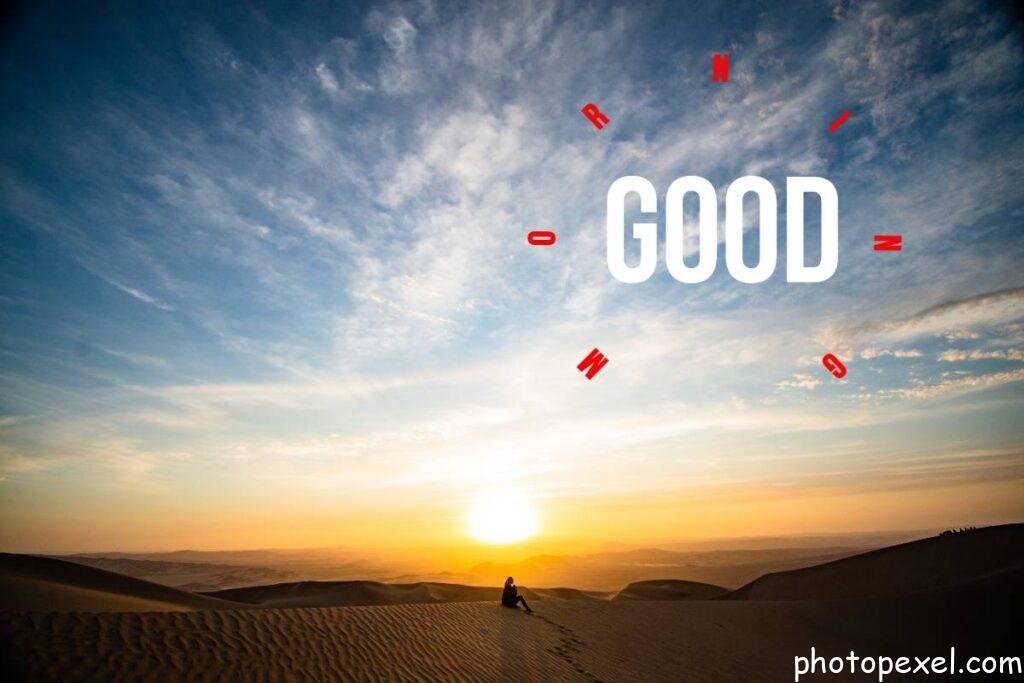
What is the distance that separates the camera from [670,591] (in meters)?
37.1

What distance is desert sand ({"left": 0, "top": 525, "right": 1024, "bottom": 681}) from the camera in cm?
839

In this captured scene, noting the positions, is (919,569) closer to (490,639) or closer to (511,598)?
(511,598)

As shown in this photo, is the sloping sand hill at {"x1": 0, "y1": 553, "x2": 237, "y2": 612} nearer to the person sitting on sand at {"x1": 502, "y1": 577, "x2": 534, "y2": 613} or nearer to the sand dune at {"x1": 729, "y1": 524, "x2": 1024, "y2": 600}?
the person sitting on sand at {"x1": 502, "y1": 577, "x2": 534, "y2": 613}

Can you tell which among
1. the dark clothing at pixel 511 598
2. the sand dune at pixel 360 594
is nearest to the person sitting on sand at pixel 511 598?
the dark clothing at pixel 511 598

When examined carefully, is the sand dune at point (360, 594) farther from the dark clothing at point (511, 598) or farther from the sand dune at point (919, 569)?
the sand dune at point (919, 569)

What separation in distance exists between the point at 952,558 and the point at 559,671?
25649 mm

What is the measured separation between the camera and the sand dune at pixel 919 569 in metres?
23.2

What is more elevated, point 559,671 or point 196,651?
point 196,651

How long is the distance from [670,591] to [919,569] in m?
15.8

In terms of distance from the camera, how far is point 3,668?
710cm

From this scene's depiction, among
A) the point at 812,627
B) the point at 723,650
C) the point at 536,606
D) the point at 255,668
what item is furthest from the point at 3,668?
the point at 812,627

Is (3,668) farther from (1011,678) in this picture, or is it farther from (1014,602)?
(1014,602)

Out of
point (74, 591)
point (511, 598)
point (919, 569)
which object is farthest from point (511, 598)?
point (919, 569)

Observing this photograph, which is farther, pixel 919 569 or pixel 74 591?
pixel 919 569
